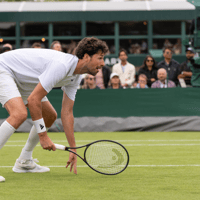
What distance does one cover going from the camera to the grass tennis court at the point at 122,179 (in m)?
3.55

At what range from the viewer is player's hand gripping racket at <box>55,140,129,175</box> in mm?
4254

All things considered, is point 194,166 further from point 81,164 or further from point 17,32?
point 17,32

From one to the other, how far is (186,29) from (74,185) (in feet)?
39.6

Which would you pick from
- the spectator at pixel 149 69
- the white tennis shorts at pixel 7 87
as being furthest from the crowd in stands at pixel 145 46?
the white tennis shorts at pixel 7 87

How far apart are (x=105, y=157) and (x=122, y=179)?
0.29 m

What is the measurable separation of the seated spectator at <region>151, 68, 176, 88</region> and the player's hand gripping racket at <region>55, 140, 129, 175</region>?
17.7 feet

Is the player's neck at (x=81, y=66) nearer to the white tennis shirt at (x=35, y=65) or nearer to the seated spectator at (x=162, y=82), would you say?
the white tennis shirt at (x=35, y=65)

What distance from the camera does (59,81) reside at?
12.9 feet

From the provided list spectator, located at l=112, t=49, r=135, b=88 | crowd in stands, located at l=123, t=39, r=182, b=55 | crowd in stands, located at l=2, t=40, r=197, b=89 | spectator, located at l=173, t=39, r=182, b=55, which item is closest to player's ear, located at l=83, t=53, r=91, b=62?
crowd in stands, located at l=2, t=40, r=197, b=89

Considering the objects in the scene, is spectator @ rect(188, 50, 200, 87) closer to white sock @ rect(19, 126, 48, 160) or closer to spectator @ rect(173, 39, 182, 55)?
spectator @ rect(173, 39, 182, 55)

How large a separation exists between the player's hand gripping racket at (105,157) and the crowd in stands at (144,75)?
5243 mm

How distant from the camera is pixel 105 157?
14.3 feet

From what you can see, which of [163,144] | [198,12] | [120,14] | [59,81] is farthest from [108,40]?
[59,81]

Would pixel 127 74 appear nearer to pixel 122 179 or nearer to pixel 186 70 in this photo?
pixel 186 70
